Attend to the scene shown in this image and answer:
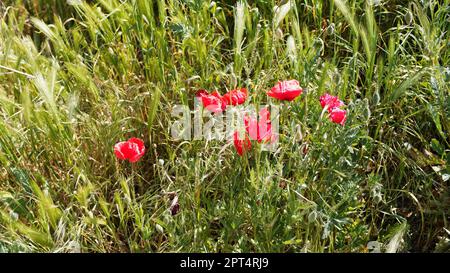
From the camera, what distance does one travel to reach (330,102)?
166 cm

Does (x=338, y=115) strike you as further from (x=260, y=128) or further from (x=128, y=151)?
(x=128, y=151)

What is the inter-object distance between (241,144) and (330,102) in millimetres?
214

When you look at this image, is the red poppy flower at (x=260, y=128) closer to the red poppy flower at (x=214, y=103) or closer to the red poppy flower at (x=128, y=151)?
the red poppy flower at (x=214, y=103)

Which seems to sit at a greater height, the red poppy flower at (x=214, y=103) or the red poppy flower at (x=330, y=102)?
the red poppy flower at (x=330, y=102)

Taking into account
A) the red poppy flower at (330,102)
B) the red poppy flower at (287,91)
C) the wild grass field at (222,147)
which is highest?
the red poppy flower at (287,91)

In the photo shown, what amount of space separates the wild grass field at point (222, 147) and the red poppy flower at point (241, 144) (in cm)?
2

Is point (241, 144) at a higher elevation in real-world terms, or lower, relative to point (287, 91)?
lower

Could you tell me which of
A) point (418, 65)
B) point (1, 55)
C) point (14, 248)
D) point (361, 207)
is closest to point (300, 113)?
point (361, 207)

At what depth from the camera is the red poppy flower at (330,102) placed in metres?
1.64

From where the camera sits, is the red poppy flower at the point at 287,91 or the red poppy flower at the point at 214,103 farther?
the red poppy flower at the point at 214,103

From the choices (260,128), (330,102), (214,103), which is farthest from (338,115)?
(214,103)

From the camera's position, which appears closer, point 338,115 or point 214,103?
point 338,115

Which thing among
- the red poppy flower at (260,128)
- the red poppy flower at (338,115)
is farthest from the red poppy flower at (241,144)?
the red poppy flower at (338,115)

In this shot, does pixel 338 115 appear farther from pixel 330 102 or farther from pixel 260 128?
pixel 260 128
